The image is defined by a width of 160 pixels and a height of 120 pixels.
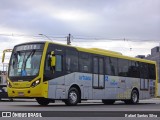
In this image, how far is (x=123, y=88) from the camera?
27.1 m

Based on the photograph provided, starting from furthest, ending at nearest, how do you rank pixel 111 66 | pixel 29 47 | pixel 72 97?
1. pixel 111 66
2. pixel 72 97
3. pixel 29 47

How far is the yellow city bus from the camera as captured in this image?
19.9 metres

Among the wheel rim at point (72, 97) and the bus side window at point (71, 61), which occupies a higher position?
the bus side window at point (71, 61)

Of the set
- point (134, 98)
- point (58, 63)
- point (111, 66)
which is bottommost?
point (134, 98)

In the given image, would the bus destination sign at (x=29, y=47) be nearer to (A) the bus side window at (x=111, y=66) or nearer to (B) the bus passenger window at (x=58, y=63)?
(B) the bus passenger window at (x=58, y=63)

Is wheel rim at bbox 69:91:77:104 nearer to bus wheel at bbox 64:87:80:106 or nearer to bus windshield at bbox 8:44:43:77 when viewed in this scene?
bus wheel at bbox 64:87:80:106

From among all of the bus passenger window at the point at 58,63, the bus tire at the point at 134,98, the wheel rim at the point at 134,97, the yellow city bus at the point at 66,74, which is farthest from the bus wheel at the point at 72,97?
the wheel rim at the point at 134,97

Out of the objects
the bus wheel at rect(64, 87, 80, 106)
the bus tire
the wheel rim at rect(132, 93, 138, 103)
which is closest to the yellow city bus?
the bus wheel at rect(64, 87, 80, 106)

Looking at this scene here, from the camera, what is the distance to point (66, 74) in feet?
69.6

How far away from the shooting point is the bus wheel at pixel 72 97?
21.3 meters

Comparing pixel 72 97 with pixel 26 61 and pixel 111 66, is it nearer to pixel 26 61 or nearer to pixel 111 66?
pixel 26 61

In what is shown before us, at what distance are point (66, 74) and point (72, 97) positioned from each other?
4.35ft

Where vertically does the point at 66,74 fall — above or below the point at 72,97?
above

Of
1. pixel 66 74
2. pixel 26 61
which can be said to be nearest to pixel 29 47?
pixel 26 61
